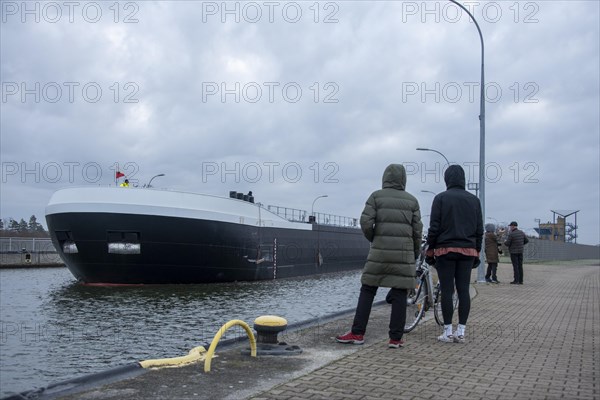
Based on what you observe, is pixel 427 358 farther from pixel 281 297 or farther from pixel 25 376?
pixel 281 297

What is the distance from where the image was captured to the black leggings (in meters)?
6.21

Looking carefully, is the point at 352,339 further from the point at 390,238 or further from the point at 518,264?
the point at 518,264

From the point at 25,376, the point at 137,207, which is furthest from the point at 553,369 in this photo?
the point at 137,207

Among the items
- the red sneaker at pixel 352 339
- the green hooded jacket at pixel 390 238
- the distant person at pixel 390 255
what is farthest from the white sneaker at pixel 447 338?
the red sneaker at pixel 352 339

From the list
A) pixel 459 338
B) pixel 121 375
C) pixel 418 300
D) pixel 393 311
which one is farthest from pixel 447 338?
pixel 121 375

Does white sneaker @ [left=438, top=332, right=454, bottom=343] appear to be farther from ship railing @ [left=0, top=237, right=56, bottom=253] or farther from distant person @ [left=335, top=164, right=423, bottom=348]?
ship railing @ [left=0, top=237, right=56, bottom=253]

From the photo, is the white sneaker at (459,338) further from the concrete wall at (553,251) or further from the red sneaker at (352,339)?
the concrete wall at (553,251)

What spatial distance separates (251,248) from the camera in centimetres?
2523

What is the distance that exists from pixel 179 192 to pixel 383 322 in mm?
15454

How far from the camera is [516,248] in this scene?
1586 centimetres

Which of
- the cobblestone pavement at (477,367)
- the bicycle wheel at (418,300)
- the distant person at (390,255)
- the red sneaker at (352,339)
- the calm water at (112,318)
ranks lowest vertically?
the calm water at (112,318)

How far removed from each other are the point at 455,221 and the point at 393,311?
3.95 ft

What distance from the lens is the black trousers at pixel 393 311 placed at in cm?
579

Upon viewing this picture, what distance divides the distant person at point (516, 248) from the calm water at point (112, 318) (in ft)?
15.2
